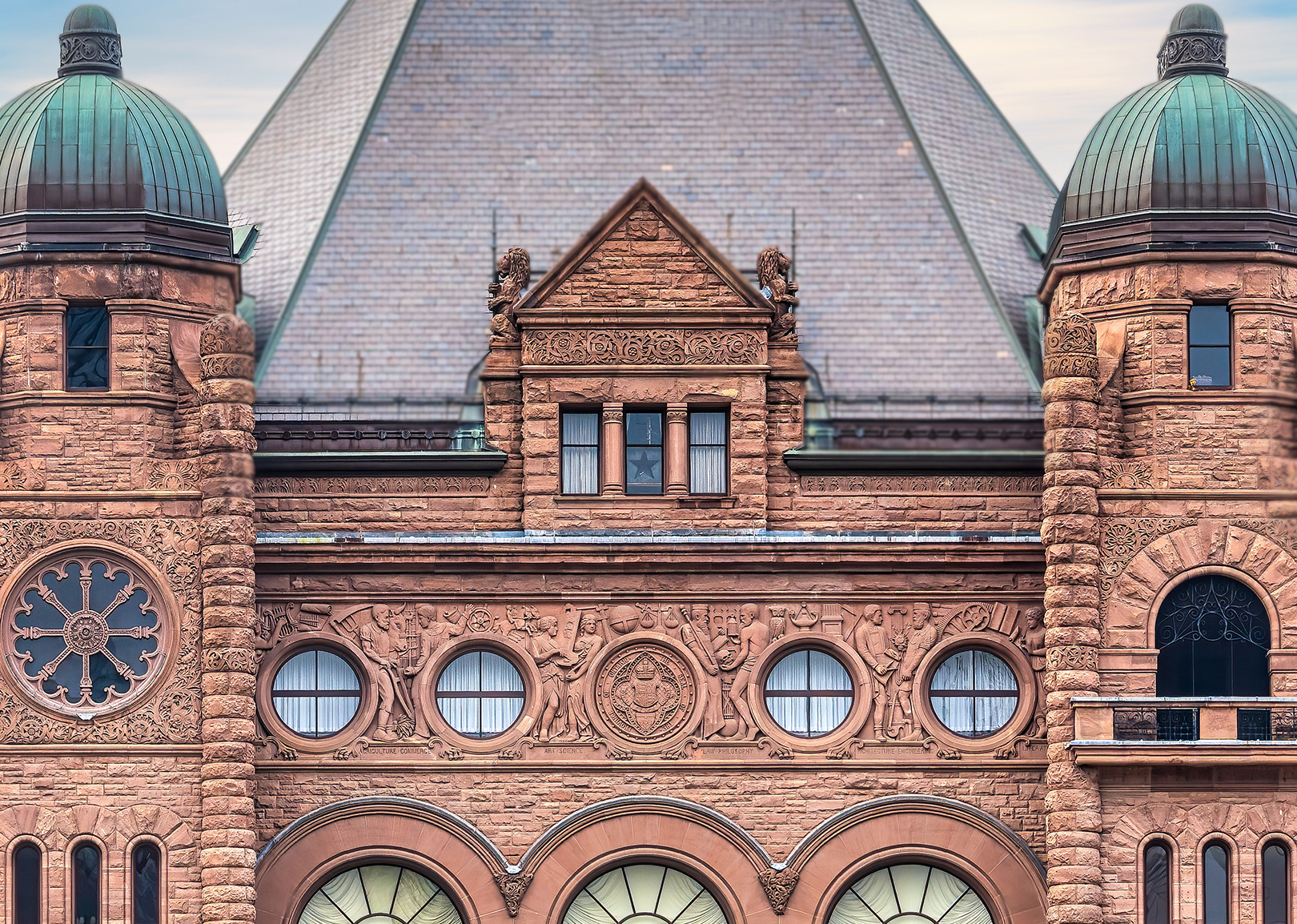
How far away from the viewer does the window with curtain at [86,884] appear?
38031 millimetres

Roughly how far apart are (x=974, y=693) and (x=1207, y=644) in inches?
139

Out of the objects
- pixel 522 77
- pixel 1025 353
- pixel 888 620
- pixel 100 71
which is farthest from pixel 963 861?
pixel 100 71

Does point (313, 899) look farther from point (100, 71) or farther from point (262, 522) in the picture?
point (100, 71)

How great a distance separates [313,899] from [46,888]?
3.92 metres

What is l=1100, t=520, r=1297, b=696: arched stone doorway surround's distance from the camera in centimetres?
3844

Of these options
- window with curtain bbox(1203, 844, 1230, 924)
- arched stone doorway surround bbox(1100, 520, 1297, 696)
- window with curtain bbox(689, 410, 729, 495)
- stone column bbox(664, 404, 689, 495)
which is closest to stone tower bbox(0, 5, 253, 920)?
stone column bbox(664, 404, 689, 495)

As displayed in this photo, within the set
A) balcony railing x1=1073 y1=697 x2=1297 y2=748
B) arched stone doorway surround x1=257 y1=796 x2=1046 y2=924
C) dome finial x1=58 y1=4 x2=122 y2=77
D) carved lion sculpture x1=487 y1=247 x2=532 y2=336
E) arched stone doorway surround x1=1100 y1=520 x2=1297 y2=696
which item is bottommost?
arched stone doorway surround x1=257 y1=796 x2=1046 y2=924

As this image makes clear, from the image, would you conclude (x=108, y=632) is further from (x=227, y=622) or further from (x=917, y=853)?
(x=917, y=853)

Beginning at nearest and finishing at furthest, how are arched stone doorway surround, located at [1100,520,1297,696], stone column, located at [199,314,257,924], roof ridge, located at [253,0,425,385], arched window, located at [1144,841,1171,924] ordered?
1. stone column, located at [199,314,257,924]
2. arched window, located at [1144,841,1171,924]
3. arched stone doorway surround, located at [1100,520,1297,696]
4. roof ridge, located at [253,0,425,385]

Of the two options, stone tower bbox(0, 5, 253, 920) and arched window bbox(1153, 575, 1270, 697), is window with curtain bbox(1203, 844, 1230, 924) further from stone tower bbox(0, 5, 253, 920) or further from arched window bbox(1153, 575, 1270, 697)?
stone tower bbox(0, 5, 253, 920)

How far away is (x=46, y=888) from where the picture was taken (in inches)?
1495

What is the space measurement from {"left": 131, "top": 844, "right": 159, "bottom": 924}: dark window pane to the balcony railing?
43.2 ft

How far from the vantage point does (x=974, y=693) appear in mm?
39969

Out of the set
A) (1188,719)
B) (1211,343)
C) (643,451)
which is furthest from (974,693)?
(1211,343)
